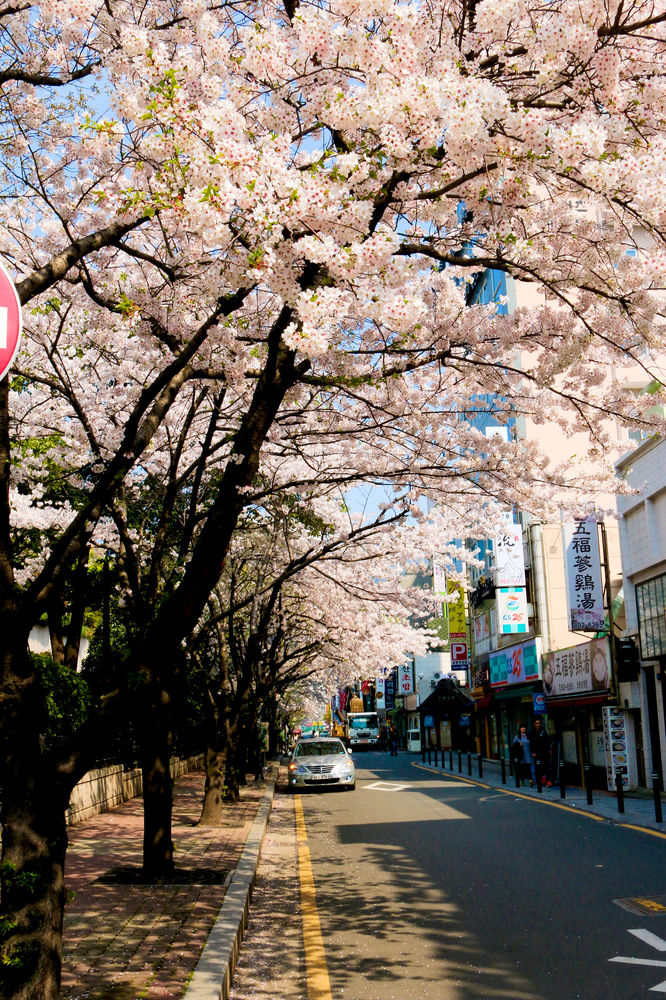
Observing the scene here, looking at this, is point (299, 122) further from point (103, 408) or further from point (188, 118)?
point (103, 408)

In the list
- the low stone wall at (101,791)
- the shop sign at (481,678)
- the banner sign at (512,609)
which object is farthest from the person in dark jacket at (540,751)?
the shop sign at (481,678)

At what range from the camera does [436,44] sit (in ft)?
20.4

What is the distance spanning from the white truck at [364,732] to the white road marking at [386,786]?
1387 inches

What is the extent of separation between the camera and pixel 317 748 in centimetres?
2658

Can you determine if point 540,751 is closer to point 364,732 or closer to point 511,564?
point 511,564

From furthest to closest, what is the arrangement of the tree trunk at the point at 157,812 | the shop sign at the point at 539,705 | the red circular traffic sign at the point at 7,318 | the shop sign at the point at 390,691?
the shop sign at the point at 390,691
the shop sign at the point at 539,705
the tree trunk at the point at 157,812
the red circular traffic sign at the point at 7,318

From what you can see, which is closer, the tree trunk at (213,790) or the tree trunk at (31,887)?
the tree trunk at (31,887)

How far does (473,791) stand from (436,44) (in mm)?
19844

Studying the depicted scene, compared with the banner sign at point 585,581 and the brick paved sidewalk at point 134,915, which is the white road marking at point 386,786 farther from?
the brick paved sidewalk at point 134,915

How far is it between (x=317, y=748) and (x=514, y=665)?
36.7 ft

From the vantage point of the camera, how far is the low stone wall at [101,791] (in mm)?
15242

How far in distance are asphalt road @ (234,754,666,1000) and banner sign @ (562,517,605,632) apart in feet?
25.6

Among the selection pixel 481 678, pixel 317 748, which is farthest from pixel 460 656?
pixel 317 748

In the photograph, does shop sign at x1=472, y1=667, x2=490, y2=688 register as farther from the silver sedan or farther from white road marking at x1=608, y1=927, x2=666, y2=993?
white road marking at x1=608, y1=927, x2=666, y2=993
